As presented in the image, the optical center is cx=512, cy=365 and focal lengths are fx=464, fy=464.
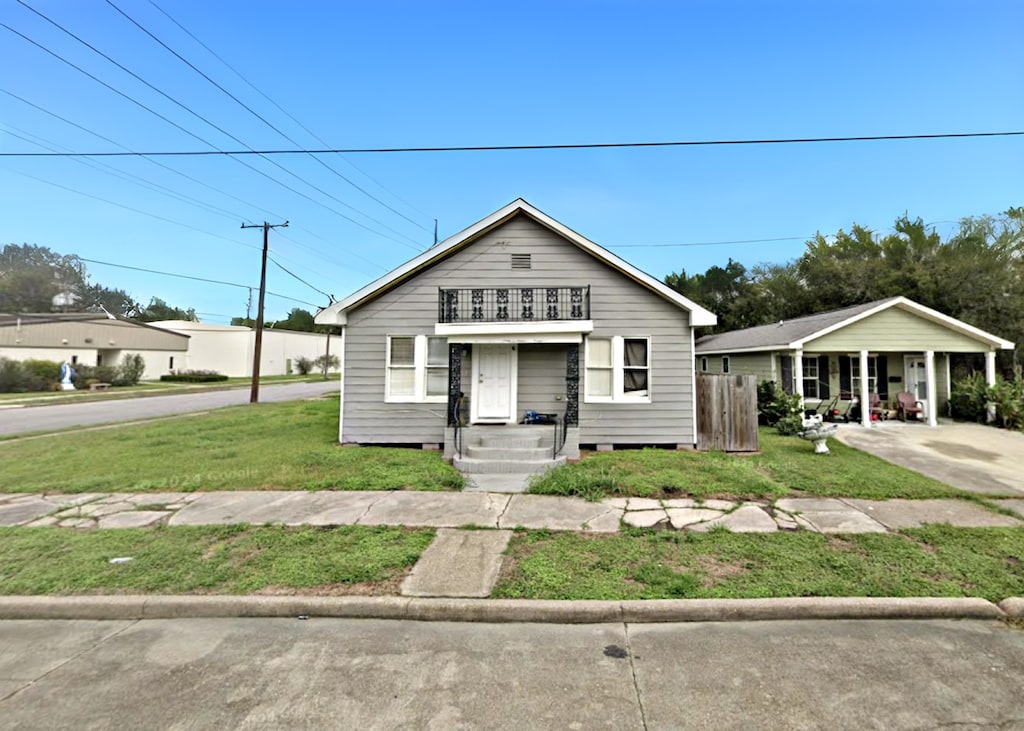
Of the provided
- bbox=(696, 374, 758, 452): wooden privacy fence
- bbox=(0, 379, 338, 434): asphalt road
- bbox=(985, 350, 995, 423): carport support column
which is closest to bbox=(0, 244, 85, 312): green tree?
bbox=(0, 379, 338, 434): asphalt road

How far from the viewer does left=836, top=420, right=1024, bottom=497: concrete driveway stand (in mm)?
7441

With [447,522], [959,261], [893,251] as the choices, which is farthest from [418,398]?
[893,251]

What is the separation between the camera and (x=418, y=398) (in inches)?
400

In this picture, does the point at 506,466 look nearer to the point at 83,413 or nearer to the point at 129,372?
the point at 83,413

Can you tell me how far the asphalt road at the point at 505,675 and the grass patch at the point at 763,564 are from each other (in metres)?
0.34

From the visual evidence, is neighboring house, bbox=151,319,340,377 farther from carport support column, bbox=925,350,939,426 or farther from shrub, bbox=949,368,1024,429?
shrub, bbox=949,368,1024,429

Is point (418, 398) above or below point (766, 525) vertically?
Answer: above

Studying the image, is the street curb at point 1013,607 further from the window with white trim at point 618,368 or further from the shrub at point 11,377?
the shrub at point 11,377

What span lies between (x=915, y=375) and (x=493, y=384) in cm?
1552

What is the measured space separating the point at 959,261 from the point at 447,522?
30494 mm

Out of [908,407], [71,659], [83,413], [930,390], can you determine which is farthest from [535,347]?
[83,413]

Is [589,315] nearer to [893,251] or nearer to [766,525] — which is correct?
[766,525]

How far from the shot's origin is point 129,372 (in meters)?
34.0

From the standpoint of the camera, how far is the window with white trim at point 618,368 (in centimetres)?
1016
